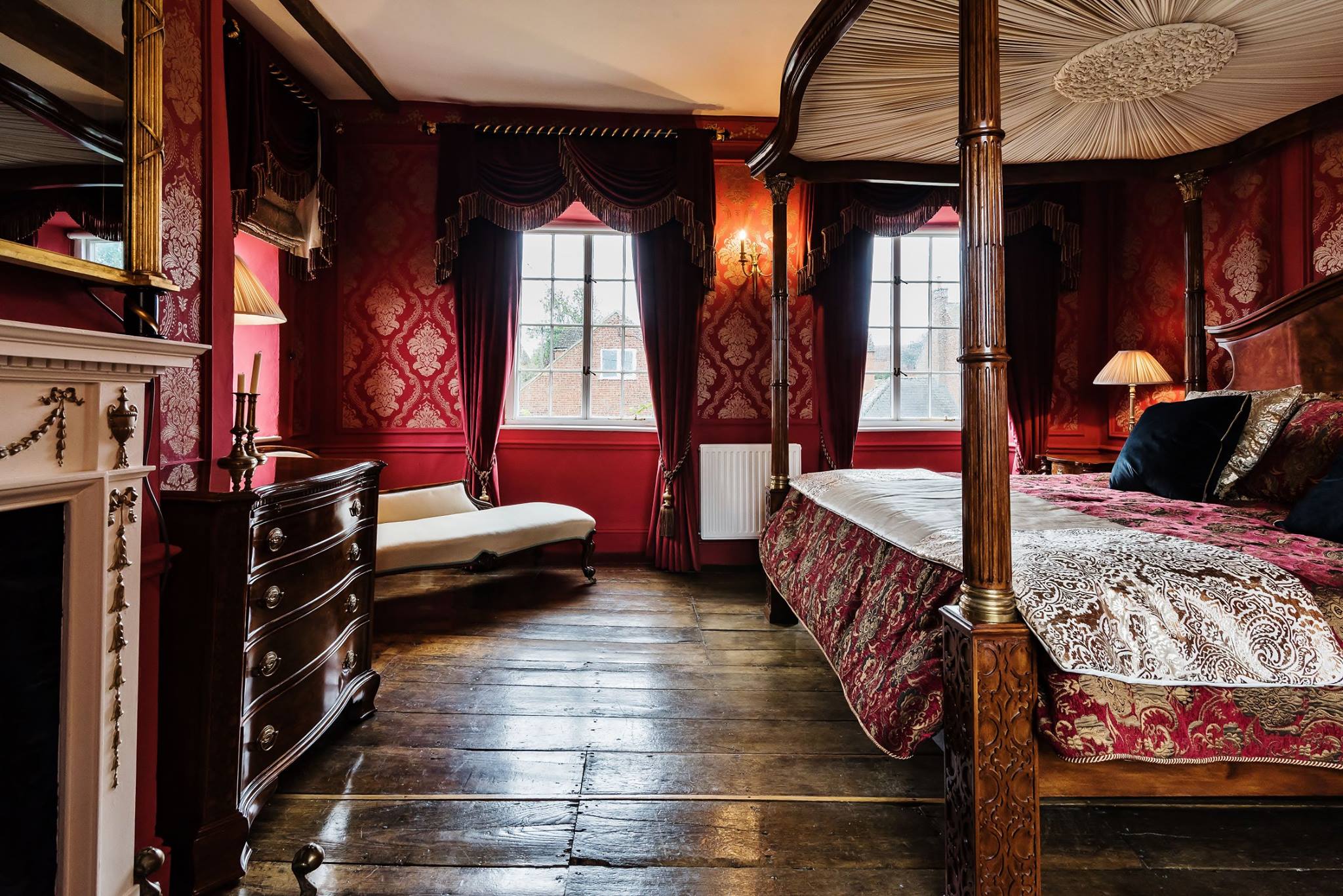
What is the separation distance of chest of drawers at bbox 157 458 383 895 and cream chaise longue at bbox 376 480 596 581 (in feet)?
5.11

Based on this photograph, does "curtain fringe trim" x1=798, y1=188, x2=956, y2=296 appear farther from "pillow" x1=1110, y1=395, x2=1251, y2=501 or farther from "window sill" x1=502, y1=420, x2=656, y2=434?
"pillow" x1=1110, y1=395, x2=1251, y2=501

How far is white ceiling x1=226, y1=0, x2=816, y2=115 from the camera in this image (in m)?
3.29

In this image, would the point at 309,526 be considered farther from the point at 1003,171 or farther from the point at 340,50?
the point at 340,50

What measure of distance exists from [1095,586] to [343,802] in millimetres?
1899

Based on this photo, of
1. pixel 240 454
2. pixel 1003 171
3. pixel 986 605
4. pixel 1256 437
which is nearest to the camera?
pixel 986 605

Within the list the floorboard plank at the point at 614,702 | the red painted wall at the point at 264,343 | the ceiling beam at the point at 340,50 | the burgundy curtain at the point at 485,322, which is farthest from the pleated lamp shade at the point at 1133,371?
the red painted wall at the point at 264,343

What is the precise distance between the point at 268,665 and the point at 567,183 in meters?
3.52

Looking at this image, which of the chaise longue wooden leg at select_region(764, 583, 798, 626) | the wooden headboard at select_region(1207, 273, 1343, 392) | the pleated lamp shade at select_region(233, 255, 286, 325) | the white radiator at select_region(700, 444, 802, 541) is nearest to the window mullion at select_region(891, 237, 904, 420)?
the white radiator at select_region(700, 444, 802, 541)

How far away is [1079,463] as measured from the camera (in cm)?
404

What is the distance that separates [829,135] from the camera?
3072mm

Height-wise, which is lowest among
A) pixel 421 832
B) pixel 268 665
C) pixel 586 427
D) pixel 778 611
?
pixel 421 832

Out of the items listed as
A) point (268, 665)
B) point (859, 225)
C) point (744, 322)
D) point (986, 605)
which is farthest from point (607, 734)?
point (859, 225)

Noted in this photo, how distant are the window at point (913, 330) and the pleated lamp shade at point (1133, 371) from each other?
1041 mm

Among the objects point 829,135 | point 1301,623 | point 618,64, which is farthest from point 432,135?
point 1301,623
